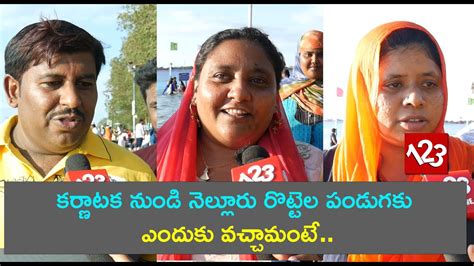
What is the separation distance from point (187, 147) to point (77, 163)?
34.5 inches

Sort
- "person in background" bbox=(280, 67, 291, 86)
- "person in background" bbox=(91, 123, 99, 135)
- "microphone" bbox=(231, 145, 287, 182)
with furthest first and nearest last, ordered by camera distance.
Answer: "person in background" bbox=(91, 123, 99, 135) < "person in background" bbox=(280, 67, 291, 86) < "microphone" bbox=(231, 145, 287, 182)

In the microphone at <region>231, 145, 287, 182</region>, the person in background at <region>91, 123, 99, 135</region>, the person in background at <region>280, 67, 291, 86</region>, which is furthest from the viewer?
the person in background at <region>91, 123, 99, 135</region>

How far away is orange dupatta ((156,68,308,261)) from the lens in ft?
19.4

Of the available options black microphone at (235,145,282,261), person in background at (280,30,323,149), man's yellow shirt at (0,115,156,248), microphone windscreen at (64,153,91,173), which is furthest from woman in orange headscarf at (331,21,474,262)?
microphone windscreen at (64,153,91,173)

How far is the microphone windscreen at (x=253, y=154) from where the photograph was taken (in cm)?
589

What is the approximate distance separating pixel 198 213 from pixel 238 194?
1.12 feet

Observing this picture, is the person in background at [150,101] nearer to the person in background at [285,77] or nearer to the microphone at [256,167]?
the microphone at [256,167]

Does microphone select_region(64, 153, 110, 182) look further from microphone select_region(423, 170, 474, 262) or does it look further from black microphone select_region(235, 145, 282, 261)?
microphone select_region(423, 170, 474, 262)

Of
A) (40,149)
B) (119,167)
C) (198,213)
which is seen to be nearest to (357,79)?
(198,213)

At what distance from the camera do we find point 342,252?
5.87 meters

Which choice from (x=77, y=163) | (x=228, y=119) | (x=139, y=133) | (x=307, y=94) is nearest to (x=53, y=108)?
(x=77, y=163)

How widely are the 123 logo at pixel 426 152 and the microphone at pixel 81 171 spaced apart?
2371mm

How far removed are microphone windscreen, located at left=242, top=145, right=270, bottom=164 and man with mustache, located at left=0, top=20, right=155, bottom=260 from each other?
749 mm
